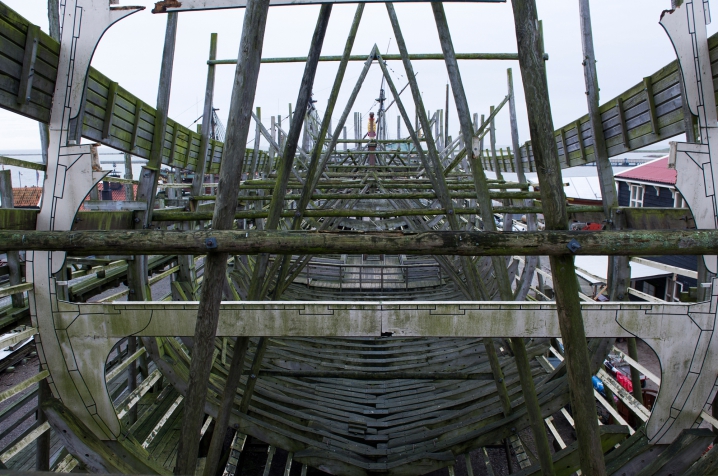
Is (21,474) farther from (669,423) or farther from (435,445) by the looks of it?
(669,423)

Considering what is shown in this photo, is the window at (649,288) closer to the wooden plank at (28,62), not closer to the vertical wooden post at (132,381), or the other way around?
the vertical wooden post at (132,381)

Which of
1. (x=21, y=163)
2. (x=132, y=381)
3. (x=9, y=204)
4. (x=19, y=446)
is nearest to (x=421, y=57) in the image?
(x=21, y=163)

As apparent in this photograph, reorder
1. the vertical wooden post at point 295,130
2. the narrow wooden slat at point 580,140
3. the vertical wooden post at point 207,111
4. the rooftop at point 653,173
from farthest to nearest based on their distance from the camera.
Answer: the rooftop at point 653,173 → the vertical wooden post at point 207,111 → the narrow wooden slat at point 580,140 → the vertical wooden post at point 295,130

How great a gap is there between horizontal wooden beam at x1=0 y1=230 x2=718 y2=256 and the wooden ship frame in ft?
0.03

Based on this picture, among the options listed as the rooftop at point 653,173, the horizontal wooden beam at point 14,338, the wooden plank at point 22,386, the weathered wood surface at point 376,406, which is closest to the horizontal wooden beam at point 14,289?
the horizontal wooden beam at point 14,338

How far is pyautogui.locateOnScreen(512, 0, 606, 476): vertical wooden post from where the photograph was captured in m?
2.13

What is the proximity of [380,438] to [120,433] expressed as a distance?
111 inches

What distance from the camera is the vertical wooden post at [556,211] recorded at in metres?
2.13

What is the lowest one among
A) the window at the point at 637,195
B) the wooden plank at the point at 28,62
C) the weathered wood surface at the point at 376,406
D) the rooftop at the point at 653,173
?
the weathered wood surface at the point at 376,406

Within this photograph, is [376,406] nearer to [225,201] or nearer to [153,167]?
[153,167]

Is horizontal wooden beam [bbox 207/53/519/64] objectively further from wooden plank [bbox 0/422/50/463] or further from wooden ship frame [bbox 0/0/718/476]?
wooden plank [bbox 0/422/50/463]

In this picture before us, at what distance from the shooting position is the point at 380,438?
5.01m

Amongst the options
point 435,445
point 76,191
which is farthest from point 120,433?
point 435,445

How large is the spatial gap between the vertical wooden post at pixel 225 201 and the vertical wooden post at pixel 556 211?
1.40m
